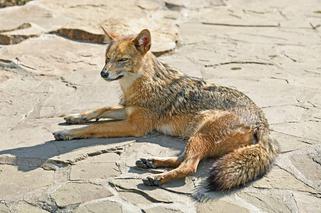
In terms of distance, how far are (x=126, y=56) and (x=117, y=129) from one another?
2.50ft

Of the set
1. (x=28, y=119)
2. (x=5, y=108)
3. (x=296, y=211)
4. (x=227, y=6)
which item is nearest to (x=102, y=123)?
(x=28, y=119)

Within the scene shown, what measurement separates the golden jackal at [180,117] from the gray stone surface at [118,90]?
0.11 metres

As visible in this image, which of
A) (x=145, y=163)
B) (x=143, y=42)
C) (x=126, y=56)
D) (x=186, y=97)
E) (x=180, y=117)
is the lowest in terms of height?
(x=145, y=163)

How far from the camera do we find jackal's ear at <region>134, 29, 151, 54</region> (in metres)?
6.01

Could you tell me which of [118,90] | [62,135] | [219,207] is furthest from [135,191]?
[118,90]

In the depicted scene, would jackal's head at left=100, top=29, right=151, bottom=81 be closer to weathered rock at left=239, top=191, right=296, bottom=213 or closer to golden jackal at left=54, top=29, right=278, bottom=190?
golden jackal at left=54, top=29, right=278, bottom=190

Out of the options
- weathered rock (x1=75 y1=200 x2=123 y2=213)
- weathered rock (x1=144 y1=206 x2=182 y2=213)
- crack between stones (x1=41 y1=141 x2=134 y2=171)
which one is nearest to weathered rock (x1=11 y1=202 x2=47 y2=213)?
weathered rock (x1=75 y1=200 x2=123 y2=213)

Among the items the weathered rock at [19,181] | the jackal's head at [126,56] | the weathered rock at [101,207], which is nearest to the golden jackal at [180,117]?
the jackal's head at [126,56]

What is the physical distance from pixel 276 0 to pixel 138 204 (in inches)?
318

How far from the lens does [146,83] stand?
6121 mm

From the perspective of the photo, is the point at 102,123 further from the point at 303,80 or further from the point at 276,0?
the point at 276,0

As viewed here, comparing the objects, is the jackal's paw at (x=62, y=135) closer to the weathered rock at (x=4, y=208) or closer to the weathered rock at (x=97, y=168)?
the weathered rock at (x=97, y=168)

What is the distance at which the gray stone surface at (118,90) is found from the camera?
4.89m

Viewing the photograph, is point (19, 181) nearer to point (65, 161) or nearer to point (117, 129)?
point (65, 161)
